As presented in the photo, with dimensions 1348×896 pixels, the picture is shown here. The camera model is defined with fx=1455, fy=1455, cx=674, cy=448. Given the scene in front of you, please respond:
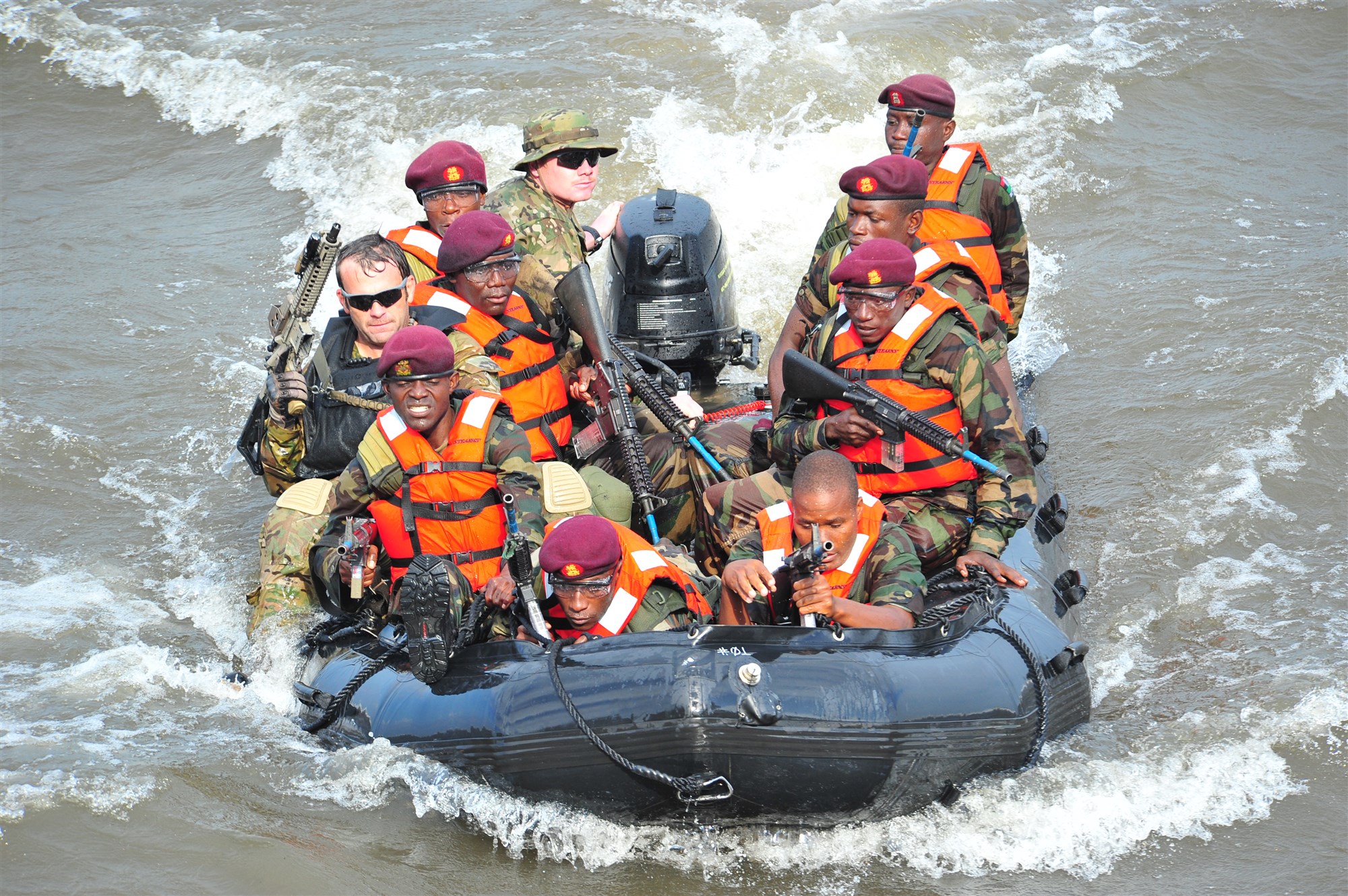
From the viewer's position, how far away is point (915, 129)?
18.7ft

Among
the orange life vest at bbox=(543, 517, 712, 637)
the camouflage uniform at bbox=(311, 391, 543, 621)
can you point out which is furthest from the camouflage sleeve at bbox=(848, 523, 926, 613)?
the camouflage uniform at bbox=(311, 391, 543, 621)

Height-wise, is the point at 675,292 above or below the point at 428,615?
above

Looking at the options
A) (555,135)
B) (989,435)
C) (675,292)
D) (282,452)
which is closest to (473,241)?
(555,135)

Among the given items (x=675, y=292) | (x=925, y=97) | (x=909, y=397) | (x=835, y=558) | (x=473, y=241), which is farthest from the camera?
(x=675, y=292)

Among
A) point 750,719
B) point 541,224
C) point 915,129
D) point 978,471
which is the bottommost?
point 750,719

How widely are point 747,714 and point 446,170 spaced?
8.86ft

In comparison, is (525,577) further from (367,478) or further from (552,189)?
(552,189)

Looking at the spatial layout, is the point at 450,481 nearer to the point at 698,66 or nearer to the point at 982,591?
the point at 982,591

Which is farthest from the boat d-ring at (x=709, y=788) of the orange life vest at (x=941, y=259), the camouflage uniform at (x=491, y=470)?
the orange life vest at (x=941, y=259)

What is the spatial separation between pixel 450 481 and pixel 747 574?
1.02m

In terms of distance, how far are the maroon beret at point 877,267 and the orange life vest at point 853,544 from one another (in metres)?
0.69

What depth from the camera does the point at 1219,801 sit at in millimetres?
4293

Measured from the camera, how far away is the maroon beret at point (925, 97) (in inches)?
223

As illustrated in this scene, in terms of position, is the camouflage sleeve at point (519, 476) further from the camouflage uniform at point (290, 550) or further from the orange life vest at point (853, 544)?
the orange life vest at point (853, 544)
